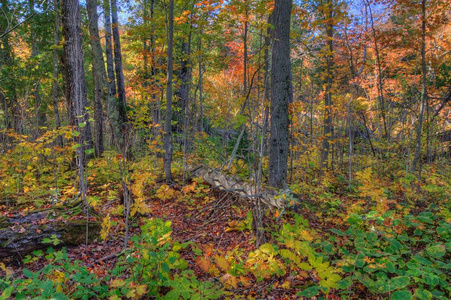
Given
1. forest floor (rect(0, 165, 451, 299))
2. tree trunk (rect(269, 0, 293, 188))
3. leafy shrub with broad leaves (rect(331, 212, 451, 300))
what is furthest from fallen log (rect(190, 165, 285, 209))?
leafy shrub with broad leaves (rect(331, 212, 451, 300))

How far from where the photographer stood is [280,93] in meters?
4.63

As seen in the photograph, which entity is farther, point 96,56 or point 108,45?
point 108,45

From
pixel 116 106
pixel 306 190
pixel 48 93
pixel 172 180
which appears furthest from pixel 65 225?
pixel 48 93

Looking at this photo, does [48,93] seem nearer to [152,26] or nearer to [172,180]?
[152,26]

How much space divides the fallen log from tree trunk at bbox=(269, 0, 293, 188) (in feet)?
1.66

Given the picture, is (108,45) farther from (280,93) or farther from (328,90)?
(328,90)

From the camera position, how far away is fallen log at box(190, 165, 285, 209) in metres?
4.12

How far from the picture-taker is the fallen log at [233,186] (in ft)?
13.5

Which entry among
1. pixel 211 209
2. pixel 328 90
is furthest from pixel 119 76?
pixel 328 90

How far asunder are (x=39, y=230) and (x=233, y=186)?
3.13m

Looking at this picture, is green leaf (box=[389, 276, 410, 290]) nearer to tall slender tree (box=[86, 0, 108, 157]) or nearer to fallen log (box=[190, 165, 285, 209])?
fallen log (box=[190, 165, 285, 209])

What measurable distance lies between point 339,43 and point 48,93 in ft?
43.2

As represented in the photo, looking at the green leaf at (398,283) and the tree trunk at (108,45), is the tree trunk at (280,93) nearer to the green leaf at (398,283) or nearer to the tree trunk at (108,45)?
the green leaf at (398,283)

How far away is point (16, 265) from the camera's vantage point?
2.84 m
